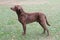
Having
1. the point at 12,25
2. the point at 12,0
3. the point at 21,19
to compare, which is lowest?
the point at 12,0

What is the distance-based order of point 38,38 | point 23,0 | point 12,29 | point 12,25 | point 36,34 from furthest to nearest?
point 23,0 < point 12,25 < point 12,29 < point 36,34 < point 38,38

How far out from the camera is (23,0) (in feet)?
79.2

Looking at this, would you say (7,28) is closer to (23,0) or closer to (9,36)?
(9,36)

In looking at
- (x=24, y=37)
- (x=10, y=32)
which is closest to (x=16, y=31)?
(x=10, y=32)

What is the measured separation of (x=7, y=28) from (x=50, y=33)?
216 cm

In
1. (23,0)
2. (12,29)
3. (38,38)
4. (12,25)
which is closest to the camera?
(38,38)

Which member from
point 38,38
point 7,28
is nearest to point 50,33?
point 38,38

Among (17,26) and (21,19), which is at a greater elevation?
(21,19)

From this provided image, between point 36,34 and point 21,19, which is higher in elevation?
point 21,19

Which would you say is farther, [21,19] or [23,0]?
[23,0]

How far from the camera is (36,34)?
29.0 ft

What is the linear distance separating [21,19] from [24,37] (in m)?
0.69

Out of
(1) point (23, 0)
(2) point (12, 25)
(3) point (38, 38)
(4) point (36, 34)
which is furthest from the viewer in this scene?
(1) point (23, 0)

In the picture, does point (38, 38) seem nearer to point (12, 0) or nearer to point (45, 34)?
point (45, 34)
